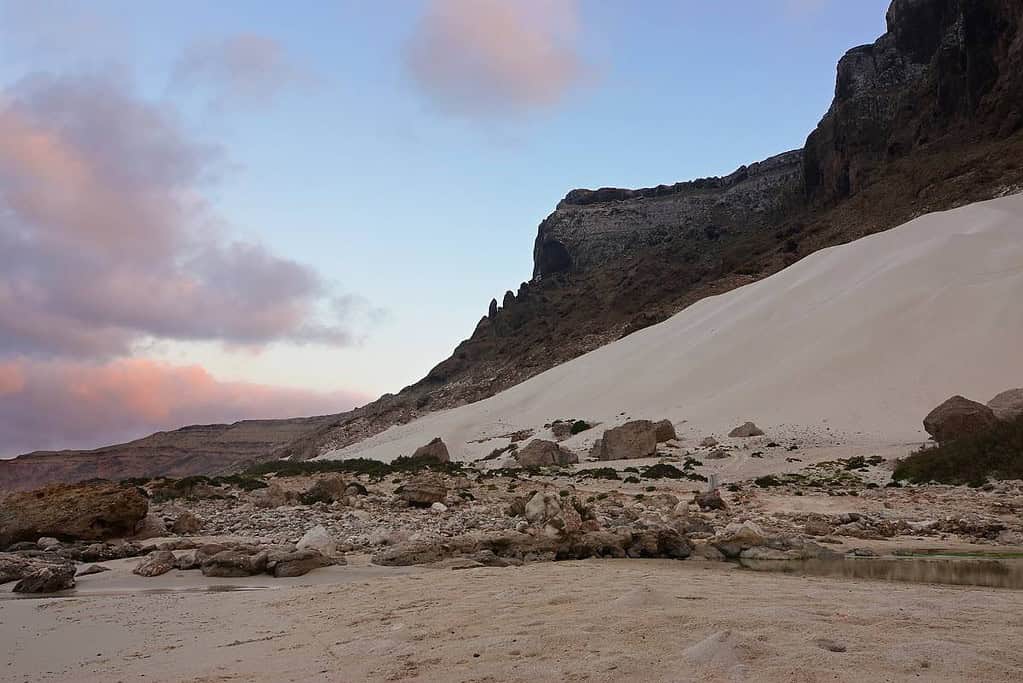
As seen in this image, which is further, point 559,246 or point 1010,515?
point 559,246

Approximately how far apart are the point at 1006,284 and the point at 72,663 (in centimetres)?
3194

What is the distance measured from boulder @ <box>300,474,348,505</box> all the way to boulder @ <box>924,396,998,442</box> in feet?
44.6

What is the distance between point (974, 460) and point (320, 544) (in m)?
12.6

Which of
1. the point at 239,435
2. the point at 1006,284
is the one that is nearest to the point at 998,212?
the point at 1006,284

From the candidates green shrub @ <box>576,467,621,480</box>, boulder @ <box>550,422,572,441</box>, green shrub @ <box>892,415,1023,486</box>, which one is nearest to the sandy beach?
green shrub @ <box>892,415,1023,486</box>

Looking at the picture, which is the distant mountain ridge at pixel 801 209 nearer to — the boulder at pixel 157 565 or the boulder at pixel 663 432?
the boulder at pixel 663 432

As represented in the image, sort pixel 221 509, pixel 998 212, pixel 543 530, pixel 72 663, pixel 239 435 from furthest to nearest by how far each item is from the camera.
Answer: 1. pixel 239 435
2. pixel 998 212
3. pixel 221 509
4. pixel 543 530
5. pixel 72 663

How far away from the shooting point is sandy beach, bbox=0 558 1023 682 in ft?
11.4

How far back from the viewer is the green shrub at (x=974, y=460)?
43.1 feet

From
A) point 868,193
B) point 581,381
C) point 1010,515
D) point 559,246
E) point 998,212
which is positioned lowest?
→ point 1010,515

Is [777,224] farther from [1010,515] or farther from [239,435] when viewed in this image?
[239,435]

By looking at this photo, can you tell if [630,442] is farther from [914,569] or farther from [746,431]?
[914,569]

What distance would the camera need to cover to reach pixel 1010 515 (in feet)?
33.4

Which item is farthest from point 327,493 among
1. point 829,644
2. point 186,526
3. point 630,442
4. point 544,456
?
point 630,442
